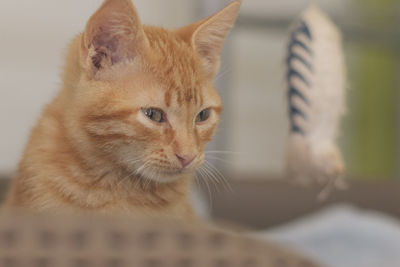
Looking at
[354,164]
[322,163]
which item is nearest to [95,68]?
[322,163]

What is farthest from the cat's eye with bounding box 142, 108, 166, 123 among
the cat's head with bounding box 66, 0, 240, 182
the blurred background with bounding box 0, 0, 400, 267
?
the blurred background with bounding box 0, 0, 400, 267

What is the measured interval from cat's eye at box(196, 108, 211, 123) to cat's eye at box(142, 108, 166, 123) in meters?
0.05

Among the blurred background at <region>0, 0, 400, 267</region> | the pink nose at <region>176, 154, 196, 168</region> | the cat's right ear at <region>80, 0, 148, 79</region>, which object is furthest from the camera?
the blurred background at <region>0, 0, 400, 267</region>

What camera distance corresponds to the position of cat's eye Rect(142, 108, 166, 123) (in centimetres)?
57

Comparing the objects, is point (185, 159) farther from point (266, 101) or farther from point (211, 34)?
point (266, 101)

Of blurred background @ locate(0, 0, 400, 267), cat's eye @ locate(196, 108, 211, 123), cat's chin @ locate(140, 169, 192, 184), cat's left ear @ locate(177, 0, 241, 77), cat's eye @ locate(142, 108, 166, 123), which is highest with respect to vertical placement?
cat's left ear @ locate(177, 0, 241, 77)

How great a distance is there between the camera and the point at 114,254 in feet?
0.86

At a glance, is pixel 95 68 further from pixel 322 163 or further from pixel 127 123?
pixel 322 163

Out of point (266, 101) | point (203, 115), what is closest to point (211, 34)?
point (203, 115)

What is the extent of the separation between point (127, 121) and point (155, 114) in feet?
0.12

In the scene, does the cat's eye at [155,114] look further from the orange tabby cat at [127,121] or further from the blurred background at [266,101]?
the blurred background at [266,101]

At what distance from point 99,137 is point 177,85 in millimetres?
108

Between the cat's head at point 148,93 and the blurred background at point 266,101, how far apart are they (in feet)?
0.16

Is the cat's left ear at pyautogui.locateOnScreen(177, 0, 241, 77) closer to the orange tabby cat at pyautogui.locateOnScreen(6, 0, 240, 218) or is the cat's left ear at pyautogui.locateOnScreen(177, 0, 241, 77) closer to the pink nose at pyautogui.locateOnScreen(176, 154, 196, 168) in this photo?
the orange tabby cat at pyautogui.locateOnScreen(6, 0, 240, 218)
